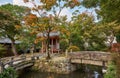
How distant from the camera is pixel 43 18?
77.0 feet

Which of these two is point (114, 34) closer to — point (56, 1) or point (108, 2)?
point (56, 1)

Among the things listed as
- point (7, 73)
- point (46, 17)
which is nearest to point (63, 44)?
point (46, 17)

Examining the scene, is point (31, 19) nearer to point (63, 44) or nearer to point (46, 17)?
point (46, 17)

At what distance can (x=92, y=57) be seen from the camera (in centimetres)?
2153

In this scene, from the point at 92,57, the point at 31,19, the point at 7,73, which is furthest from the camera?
the point at 31,19

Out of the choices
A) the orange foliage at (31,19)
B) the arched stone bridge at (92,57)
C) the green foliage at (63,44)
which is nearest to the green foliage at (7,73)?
the arched stone bridge at (92,57)

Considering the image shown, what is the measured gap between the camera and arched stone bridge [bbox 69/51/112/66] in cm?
2049

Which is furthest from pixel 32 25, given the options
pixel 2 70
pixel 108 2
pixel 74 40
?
pixel 108 2

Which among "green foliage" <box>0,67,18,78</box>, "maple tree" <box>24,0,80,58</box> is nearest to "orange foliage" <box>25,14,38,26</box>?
"maple tree" <box>24,0,80,58</box>

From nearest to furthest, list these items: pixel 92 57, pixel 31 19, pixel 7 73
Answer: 1. pixel 7 73
2. pixel 92 57
3. pixel 31 19

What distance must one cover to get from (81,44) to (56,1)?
9.03m

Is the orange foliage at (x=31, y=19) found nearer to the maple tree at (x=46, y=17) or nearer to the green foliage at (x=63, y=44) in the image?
the maple tree at (x=46, y=17)

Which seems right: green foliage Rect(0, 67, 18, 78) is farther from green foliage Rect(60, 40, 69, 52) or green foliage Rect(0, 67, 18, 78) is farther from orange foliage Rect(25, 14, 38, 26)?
green foliage Rect(60, 40, 69, 52)

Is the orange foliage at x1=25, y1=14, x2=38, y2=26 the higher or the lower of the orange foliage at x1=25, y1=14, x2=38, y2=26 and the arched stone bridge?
the higher
